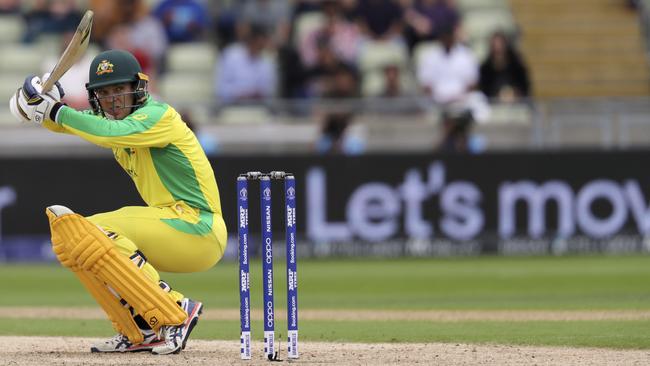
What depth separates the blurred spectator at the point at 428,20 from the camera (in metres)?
17.9

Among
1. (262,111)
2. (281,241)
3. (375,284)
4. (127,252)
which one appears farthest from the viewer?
(262,111)

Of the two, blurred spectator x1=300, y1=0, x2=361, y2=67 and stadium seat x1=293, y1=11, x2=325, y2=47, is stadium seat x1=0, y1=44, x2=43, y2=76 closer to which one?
stadium seat x1=293, y1=11, x2=325, y2=47

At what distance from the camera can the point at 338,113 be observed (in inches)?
634

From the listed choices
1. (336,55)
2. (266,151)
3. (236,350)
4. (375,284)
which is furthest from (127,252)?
(336,55)

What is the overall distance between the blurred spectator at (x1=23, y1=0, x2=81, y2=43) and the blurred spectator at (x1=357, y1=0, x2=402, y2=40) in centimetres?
377

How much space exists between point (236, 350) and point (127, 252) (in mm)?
981

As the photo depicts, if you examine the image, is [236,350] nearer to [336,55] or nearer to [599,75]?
[336,55]

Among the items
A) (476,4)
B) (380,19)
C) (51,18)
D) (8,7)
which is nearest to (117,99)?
(380,19)

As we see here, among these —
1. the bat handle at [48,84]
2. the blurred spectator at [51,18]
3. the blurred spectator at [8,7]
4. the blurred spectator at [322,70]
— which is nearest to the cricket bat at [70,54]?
the bat handle at [48,84]

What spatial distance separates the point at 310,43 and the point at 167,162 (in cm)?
1018

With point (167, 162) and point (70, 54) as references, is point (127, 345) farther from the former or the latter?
point (70, 54)

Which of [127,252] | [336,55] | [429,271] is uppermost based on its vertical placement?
[336,55]

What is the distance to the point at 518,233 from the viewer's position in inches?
618

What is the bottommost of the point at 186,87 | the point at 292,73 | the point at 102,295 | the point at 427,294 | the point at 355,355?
the point at 427,294
